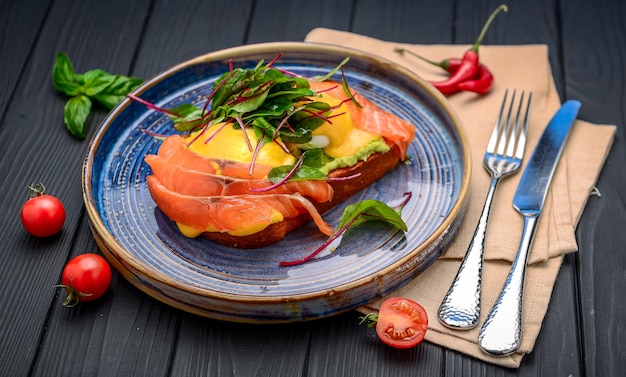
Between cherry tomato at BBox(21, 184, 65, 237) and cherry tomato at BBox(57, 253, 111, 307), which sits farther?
cherry tomato at BBox(21, 184, 65, 237)

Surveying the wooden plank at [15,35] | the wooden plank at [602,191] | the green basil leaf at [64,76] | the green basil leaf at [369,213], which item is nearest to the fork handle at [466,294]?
the green basil leaf at [369,213]

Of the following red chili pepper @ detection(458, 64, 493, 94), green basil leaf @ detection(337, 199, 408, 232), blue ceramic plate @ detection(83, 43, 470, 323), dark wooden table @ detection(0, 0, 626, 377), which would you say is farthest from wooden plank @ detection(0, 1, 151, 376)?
red chili pepper @ detection(458, 64, 493, 94)

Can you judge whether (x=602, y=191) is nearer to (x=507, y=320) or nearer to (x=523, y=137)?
(x=523, y=137)

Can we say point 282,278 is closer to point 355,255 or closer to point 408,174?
point 355,255

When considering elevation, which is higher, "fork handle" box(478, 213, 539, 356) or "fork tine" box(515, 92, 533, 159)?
"fork tine" box(515, 92, 533, 159)

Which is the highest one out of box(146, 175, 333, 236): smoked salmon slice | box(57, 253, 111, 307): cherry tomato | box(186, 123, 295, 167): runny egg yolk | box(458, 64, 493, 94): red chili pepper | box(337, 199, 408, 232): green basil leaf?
box(458, 64, 493, 94): red chili pepper

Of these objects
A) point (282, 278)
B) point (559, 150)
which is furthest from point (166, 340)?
point (559, 150)

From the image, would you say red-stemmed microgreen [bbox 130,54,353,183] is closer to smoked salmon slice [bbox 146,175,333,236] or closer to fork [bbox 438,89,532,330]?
smoked salmon slice [bbox 146,175,333,236]
